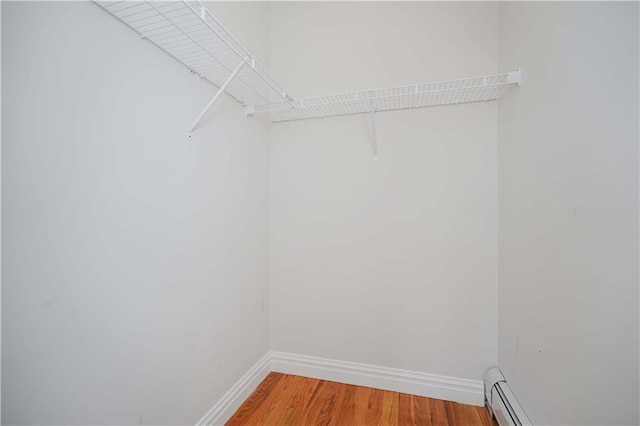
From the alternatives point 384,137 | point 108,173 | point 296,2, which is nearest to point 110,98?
point 108,173

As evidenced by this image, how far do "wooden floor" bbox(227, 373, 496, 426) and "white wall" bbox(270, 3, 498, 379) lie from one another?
0.62ft

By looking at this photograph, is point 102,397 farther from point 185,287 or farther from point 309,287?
point 309,287

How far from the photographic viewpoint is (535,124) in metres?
1.25

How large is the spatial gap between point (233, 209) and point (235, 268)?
14.1 inches

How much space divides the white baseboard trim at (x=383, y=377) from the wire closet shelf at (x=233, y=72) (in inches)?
66.5

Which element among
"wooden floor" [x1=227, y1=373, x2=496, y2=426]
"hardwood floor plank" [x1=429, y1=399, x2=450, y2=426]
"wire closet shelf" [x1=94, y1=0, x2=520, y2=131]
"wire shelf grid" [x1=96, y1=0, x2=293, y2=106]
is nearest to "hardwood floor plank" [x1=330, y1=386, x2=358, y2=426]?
"wooden floor" [x1=227, y1=373, x2=496, y2=426]

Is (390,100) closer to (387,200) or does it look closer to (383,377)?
(387,200)

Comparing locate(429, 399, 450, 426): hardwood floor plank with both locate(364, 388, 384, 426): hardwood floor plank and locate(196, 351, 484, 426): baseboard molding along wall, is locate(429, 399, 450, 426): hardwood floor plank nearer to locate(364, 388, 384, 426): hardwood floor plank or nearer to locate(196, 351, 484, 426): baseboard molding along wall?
locate(196, 351, 484, 426): baseboard molding along wall

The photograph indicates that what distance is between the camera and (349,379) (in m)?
1.89

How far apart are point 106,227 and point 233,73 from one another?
2.72ft

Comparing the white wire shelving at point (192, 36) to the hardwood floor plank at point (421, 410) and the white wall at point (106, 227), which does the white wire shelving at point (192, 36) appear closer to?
the white wall at point (106, 227)

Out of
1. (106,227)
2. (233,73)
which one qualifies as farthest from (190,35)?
(106,227)

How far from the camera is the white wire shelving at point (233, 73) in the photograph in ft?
3.22

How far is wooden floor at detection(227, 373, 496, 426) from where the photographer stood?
5.08 feet
